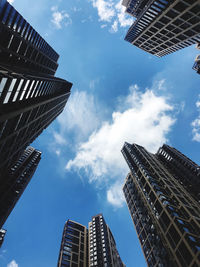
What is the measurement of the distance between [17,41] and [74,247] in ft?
308

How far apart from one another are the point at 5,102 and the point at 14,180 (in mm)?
53888

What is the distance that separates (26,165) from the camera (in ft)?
275

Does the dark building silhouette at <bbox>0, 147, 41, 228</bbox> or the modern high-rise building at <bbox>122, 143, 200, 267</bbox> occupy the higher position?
the dark building silhouette at <bbox>0, 147, 41, 228</bbox>

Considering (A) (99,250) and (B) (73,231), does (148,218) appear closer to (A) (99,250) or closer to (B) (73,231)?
(A) (99,250)

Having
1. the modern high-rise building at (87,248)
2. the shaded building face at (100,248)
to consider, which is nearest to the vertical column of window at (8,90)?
the modern high-rise building at (87,248)

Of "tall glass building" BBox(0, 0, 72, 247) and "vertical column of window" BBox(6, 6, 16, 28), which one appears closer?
"tall glass building" BBox(0, 0, 72, 247)

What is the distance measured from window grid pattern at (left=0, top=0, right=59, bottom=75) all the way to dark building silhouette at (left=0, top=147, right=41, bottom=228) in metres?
40.2

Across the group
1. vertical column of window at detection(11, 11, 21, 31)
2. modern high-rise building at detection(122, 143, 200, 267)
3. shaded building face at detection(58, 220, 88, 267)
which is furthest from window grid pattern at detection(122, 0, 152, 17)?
shaded building face at detection(58, 220, 88, 267)

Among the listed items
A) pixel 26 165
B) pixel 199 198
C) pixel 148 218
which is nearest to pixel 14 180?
pixel 26 165

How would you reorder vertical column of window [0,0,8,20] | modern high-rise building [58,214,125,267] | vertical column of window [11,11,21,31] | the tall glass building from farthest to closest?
modern high-rise building [58,214,125,267] → vertical column of window [11,11,21,31] → vertical column of window [0,0,8,20] → the tall glass building

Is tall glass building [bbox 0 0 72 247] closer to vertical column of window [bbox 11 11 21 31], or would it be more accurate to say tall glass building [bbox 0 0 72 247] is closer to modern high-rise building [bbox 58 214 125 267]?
vertical column of window [bbox 11 11 21 31]

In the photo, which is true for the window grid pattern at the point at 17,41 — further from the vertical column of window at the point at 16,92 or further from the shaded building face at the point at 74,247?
the shaded building face at the point at 74,247

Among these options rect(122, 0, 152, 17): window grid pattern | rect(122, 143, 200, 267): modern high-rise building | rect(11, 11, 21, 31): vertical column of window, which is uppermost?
rect(122, 0, 152, 17): window grid pattern

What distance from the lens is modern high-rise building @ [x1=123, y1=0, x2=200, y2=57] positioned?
46334 millimetres
